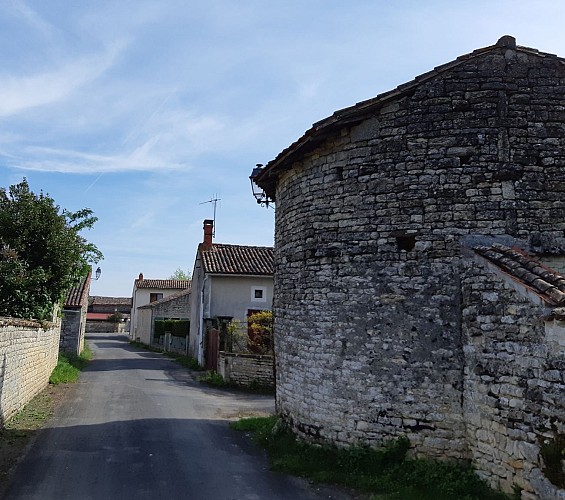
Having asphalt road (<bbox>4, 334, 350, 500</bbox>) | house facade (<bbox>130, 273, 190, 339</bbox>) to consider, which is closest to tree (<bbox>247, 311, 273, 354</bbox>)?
asphalt road (<bbox>4, 334, 350, 500</bbox>)

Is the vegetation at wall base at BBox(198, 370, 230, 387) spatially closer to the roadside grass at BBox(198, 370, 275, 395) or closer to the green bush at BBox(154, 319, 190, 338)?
the roadside grass at BBox(198, 370, 275, 395)

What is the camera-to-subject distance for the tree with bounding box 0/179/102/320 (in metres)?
13.4

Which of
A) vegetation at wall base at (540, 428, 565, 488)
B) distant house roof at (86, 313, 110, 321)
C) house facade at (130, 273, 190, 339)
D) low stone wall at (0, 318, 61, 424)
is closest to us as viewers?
vegetation at wall base at (540, 428, 565, 488)

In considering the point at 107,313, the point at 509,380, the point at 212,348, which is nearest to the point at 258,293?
the point at 212,348

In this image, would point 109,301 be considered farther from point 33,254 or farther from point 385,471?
point 385,471

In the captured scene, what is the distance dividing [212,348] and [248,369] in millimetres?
4319

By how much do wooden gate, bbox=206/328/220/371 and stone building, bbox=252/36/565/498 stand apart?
11711 mm

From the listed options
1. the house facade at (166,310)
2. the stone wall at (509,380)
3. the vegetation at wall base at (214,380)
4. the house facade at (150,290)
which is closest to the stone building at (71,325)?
the vegetation at wall base at (214,380)

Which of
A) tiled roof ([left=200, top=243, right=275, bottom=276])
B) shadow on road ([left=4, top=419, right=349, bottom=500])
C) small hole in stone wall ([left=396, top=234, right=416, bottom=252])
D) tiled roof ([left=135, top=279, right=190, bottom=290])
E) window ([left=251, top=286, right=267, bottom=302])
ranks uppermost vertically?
tiled roof ([left=135, top=279, right=190, bottom=290])

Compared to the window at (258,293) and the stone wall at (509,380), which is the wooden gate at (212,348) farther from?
the stone wall at (509,380)

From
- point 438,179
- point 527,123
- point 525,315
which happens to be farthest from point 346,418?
point 527,123

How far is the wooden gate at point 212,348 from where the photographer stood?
1953 centimetres

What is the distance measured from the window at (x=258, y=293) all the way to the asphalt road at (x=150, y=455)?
332 inches

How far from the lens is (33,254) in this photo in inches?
575
